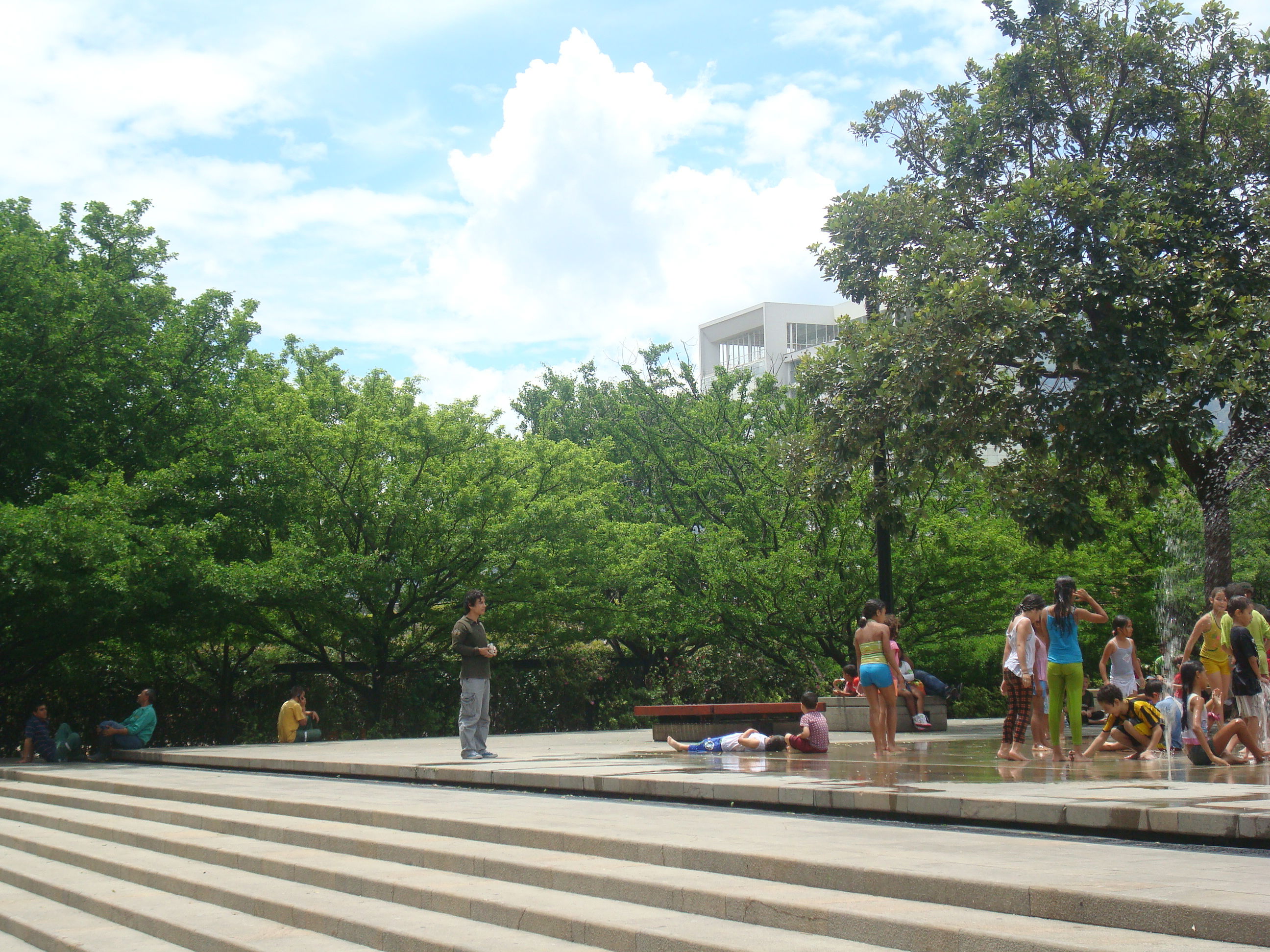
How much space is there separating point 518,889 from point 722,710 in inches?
382

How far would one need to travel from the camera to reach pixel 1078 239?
53.3ft

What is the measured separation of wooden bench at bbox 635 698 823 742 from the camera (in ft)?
52.2

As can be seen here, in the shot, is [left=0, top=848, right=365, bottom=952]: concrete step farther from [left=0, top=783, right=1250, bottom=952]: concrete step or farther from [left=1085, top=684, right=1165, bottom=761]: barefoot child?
[left=1085, top=684, right=1165, bottom=761]: barefoot child

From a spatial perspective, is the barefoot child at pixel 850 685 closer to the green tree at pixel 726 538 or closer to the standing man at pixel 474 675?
the green tree at pixel 726 538

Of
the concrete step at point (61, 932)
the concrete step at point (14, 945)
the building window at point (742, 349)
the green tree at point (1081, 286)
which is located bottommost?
the concrete step at point (14, 945)

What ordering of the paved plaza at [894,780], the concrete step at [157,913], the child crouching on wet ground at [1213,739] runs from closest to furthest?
the paved plaza at [894,780]
the concrete step at [157,913]
the child crouching on wet ground at [1213,739]

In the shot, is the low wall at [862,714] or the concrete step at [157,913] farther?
the low wall at [862,714]

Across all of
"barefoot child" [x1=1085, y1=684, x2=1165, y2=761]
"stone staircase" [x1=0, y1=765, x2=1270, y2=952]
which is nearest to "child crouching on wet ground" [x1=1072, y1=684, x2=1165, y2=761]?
"barefoot child" [x1=1085, y1=684, x2=1165, y2=761]

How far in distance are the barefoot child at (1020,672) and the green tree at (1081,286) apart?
5252 millimetres

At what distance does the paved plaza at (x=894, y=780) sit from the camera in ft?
20.4

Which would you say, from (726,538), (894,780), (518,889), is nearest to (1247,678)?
(894,780)

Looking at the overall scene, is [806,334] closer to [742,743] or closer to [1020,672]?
[742,743]

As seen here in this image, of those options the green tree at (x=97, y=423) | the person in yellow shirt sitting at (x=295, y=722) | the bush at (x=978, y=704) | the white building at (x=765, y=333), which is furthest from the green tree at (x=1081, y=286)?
the white building at (x=765, y=333)

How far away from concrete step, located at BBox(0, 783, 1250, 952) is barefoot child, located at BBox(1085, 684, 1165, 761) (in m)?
6.32
